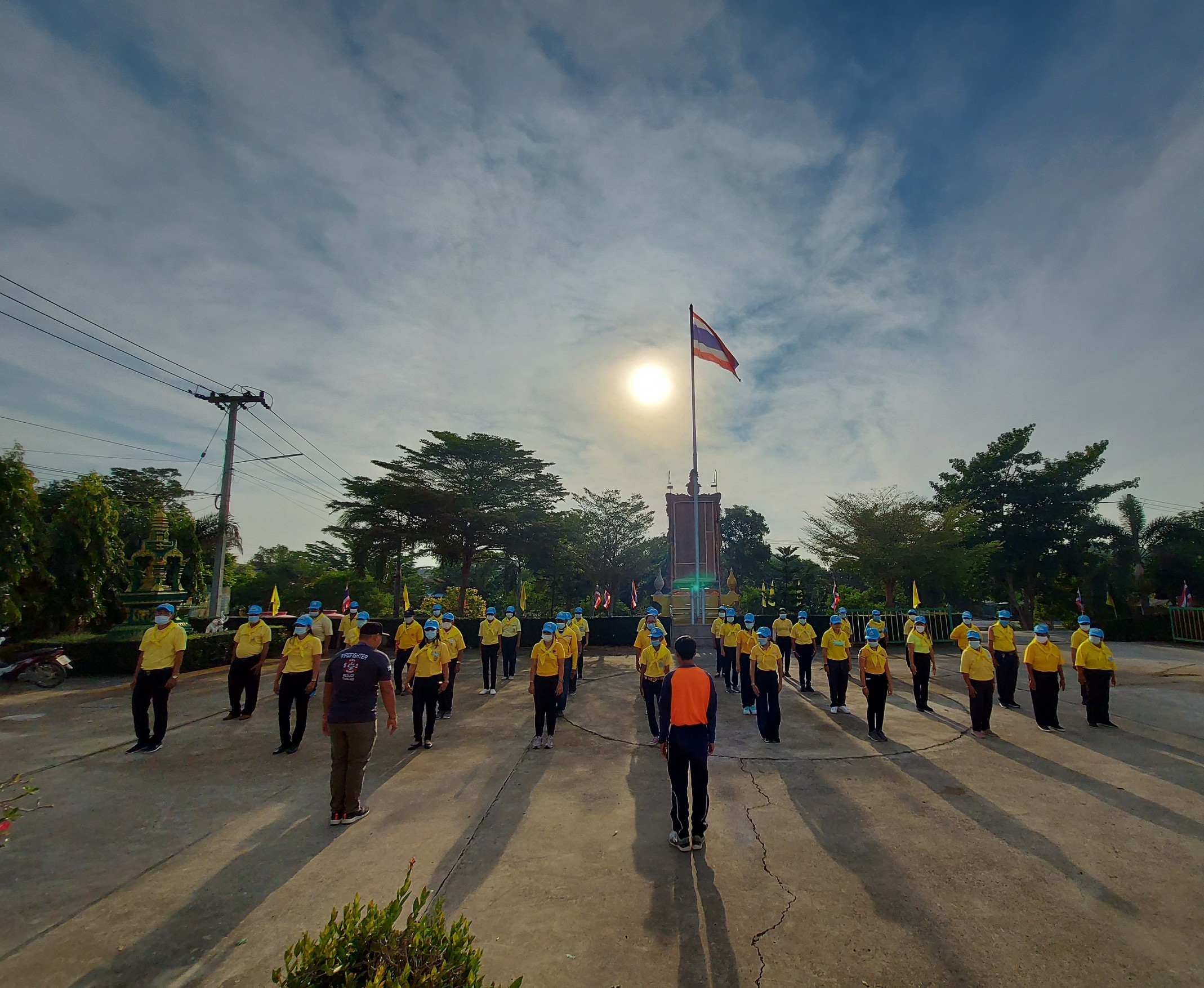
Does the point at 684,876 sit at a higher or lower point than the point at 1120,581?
lower

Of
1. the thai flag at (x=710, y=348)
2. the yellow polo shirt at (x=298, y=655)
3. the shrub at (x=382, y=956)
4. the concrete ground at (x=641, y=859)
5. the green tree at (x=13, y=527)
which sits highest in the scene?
the thai flag at (x=710, y=348)

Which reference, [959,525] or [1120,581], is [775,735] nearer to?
[959,525]

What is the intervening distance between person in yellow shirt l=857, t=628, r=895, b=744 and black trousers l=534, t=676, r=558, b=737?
177 inches

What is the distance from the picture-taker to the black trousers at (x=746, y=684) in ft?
35.0

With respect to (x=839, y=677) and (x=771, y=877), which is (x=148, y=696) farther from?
(x=839, y=677)

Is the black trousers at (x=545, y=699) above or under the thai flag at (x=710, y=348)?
under

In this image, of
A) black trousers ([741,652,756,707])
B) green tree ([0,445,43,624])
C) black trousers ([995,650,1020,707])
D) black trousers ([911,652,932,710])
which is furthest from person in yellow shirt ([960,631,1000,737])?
green tree ([0,445,43,624])

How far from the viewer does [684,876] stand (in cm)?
446

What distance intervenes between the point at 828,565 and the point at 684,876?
93.1ft

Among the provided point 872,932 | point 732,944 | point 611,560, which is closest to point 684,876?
point 732,944

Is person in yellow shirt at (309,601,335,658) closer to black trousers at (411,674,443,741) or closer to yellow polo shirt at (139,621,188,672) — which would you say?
yellow polo shirt at (139,621,188,672)

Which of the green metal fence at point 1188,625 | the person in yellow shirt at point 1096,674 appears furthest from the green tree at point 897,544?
the person in yellow shirt at point 1096,674

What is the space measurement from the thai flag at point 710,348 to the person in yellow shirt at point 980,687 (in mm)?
14369

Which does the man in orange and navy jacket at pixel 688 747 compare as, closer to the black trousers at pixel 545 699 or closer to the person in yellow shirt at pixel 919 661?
the black trousers at pixel 545 699
